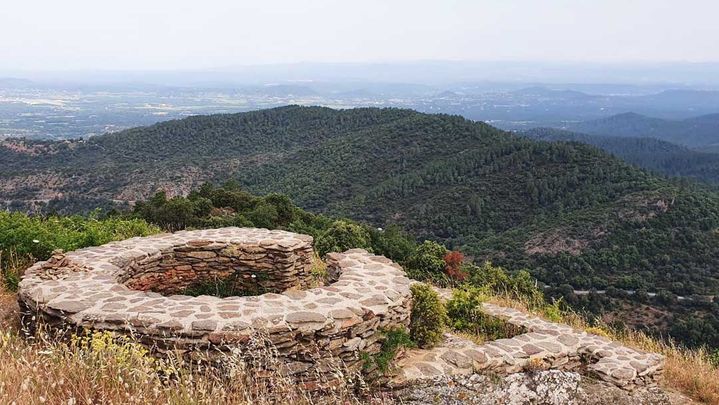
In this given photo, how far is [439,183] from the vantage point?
1943 inches

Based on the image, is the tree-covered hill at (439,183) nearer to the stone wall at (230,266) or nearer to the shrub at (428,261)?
the shrub at (428,261)

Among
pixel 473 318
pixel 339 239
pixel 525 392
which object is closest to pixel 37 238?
pixel 473 318

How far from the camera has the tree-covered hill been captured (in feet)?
115

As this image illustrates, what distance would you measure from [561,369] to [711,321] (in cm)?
2300

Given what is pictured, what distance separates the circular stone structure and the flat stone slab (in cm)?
59

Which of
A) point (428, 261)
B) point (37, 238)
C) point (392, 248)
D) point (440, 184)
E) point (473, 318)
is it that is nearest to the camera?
point (37, 238)

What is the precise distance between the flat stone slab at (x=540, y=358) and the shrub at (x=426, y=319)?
7.0 inches

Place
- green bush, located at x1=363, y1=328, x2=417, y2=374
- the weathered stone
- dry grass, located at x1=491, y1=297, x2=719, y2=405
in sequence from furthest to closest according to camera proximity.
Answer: dry grass, located at x1=491, y1=297, x2=719, y2=405 < green bush, located at x1=363, y1=328, x2=417, y2=374 < the weathered stone

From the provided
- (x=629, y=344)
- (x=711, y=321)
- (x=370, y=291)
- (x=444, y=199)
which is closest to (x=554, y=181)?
(x=444, y=199)

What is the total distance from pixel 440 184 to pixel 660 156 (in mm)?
127730

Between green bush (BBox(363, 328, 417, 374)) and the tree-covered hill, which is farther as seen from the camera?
the tree-covered hill

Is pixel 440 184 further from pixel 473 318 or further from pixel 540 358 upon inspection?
pixel 540 358

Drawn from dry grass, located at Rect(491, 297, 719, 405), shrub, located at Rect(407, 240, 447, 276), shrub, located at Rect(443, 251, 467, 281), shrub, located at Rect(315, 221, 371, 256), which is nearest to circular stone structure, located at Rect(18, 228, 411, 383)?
dry grass, located at Rect(491, 297, 719, 405)

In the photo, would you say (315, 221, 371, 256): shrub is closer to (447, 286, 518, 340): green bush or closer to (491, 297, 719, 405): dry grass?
(447, 286, 518, 340): green bush
